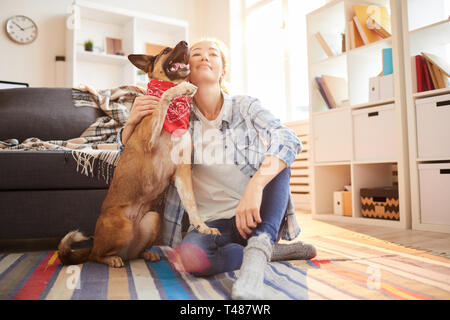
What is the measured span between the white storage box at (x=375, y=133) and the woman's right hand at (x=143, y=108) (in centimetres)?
176

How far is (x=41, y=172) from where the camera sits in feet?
5.67

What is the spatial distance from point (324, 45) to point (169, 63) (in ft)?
6.95

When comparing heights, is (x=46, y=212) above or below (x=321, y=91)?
below

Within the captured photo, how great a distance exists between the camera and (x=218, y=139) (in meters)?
1.29

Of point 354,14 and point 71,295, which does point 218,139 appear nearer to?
point 71,295

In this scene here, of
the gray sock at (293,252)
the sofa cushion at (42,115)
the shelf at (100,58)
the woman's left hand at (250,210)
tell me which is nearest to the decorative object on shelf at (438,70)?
the gray sock at (293,252)

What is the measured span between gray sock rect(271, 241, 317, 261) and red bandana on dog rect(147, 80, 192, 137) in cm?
58

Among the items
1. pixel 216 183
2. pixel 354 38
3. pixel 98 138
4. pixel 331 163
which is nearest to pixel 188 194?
pixel 216 183

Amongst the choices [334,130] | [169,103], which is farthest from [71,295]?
[334,130]

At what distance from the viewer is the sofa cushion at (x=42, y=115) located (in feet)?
7.25

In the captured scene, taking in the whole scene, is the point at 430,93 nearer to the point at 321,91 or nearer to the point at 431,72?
the point at 431,72

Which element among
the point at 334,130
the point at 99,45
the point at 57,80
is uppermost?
the point at 99,45

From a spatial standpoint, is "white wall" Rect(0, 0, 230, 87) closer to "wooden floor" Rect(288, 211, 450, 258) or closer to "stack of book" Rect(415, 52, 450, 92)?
"wooden floor" Rect(288, 211, 450, 258)

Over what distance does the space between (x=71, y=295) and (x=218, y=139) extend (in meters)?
0.65
